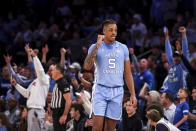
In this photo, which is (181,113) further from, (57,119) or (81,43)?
(81,43)

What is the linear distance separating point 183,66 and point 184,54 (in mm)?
465

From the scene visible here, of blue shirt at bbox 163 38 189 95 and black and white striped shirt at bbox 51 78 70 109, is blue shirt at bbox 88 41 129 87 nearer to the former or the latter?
black and white striped shirt at bbox 51 78 70 109

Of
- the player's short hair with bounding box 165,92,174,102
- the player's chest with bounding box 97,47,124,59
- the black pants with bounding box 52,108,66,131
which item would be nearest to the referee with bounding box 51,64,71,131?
the black pants with bounding box 52,108,66,131

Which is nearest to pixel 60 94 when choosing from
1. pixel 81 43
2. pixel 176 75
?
pixel 176 75

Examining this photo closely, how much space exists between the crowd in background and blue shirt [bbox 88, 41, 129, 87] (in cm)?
214

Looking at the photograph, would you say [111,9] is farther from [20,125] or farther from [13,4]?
[20,125]

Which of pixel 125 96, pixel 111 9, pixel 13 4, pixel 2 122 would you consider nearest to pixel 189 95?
pixel 125 96

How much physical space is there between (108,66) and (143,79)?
15.8 feet

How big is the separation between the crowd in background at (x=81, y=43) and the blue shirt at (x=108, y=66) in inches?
84.1

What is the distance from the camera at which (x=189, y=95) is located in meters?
10.7

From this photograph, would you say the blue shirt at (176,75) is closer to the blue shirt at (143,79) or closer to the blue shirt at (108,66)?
the blue shirt at (143,79)

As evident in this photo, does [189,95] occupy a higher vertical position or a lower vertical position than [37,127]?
higher

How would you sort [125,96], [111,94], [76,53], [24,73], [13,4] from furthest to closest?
[13,4] → [76,53] → [24,73] → [125,96] → [111,94]

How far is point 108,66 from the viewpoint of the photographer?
24.1 feet
